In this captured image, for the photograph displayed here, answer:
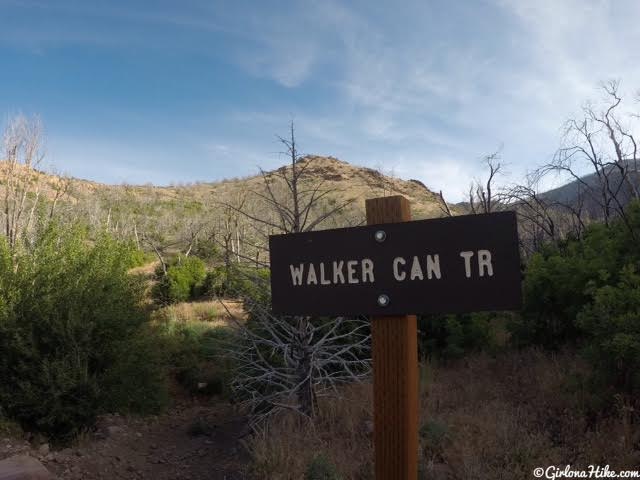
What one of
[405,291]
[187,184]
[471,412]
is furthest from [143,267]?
[187,184]

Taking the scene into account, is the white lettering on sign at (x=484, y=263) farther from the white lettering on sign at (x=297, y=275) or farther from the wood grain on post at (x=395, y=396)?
the white lettering on sign at (x=297, y=275)

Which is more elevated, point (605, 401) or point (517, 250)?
point (517, 250)

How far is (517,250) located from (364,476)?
2.86 m

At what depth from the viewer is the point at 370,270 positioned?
2.32m

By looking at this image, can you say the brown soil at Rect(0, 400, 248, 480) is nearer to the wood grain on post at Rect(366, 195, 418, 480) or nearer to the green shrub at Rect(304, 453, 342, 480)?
the green shrub at Rect(304, 453, 342, 480)

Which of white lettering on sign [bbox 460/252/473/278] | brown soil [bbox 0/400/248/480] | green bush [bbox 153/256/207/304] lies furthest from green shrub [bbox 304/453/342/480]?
green bush [bbox 153/256/207/304]

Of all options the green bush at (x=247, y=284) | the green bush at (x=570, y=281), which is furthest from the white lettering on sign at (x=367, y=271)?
the green bush at (x=570, y=281)

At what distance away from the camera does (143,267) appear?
2797cm

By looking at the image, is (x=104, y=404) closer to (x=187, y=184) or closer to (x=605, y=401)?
(x=605, y=401)

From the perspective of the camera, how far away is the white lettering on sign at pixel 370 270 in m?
2.12

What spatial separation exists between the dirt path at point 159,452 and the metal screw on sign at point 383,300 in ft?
11.3

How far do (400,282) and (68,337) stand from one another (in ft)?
22.4

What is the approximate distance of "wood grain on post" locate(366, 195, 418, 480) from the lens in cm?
220

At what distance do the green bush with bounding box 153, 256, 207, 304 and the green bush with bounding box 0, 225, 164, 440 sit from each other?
1141cm
